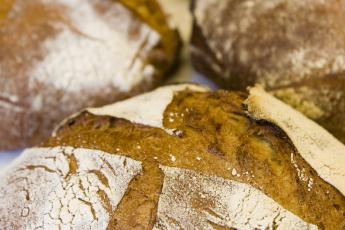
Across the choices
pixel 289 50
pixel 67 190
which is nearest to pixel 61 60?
pixel 67 190

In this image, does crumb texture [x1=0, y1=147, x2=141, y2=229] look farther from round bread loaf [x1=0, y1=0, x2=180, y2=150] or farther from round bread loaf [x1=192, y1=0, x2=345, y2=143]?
round bread loaf [x1=192, y1=0, x2=345, y2=143]

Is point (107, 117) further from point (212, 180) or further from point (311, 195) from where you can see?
point (311, 195)

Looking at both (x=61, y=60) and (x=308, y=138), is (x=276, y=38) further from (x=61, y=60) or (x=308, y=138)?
(x=61, y=60)

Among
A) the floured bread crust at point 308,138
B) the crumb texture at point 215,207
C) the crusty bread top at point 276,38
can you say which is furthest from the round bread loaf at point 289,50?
the crumb texture at point 215,207

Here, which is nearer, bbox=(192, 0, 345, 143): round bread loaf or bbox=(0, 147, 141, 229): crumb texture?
bbox=(0, 147, 141, 229): crumb texture

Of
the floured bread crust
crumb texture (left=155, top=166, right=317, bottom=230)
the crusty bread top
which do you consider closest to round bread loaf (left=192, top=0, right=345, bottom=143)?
the crusty bread top
